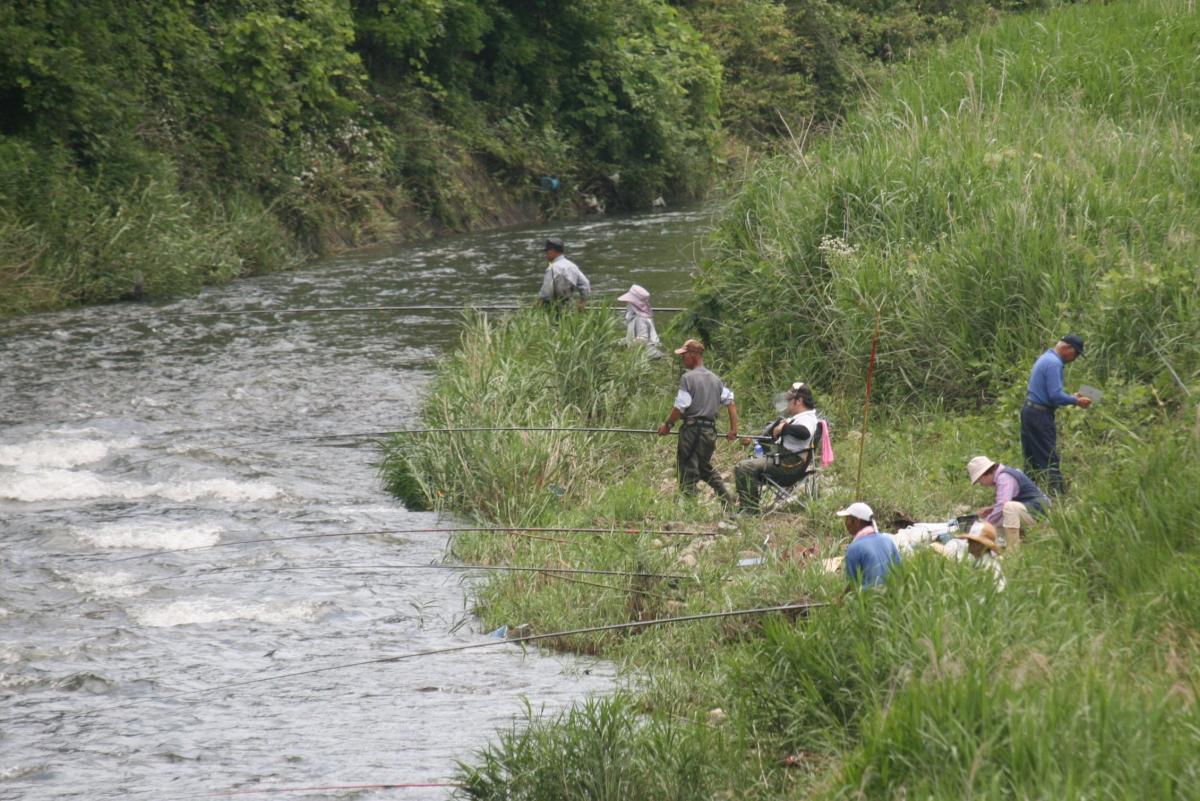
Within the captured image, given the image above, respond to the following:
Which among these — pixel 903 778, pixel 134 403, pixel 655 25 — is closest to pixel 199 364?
pixel 134 403

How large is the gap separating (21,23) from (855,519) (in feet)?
52.8

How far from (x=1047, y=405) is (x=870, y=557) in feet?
9.94

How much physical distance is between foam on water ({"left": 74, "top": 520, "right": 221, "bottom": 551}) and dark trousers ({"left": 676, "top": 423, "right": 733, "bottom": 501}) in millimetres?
3442

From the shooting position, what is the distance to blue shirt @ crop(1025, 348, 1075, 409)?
9953 mm

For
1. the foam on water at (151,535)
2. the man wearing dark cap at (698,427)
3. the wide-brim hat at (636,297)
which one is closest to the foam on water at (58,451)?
the foam on water at (151,535)

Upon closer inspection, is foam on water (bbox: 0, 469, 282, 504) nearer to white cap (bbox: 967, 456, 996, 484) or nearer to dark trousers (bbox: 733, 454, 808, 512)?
dark trousers (bbox: 733, 454, 808, 512)

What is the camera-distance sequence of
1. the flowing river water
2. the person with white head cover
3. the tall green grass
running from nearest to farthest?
the flowing river water → the person with white head cover → the tall green grass

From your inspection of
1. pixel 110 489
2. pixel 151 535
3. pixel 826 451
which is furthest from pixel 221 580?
pixel 826 451

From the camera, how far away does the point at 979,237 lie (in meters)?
12.4

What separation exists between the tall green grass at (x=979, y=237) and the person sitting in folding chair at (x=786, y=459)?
948mm

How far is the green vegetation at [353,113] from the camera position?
798 inches

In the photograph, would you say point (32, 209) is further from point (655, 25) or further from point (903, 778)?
point (655, 25)

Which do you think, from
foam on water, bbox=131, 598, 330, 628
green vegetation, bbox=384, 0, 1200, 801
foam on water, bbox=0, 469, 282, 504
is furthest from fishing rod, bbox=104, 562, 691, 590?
foam on water, bbox=0, 469, 282, 504

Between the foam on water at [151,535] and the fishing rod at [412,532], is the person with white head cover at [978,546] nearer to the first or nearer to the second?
the fishing rod at [412,532]
